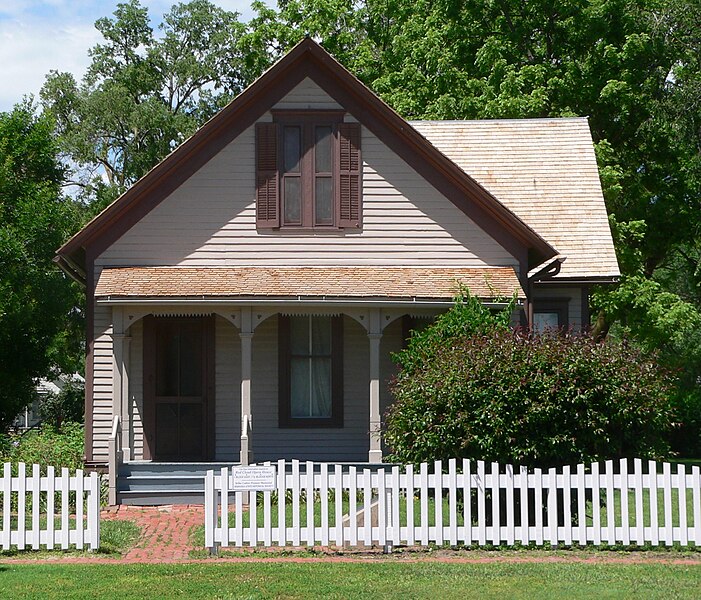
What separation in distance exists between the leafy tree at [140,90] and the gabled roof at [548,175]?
854 inches

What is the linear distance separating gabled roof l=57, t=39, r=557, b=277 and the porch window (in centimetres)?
301

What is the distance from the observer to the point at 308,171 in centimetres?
1902

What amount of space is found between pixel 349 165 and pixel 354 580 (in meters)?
9.74

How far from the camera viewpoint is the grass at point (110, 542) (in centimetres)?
1229

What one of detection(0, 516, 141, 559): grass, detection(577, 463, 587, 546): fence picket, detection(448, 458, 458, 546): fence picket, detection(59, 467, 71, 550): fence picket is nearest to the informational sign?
detection(0, 516, 141, 559): grass

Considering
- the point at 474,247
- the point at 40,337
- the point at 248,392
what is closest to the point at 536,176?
the point at 474,247

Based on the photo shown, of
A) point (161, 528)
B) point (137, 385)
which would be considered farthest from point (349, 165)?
point (161, 528)

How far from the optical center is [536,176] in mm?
22578

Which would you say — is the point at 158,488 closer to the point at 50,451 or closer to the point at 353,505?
the point at 50,451

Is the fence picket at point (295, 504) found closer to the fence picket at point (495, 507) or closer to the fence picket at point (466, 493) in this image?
the fence picket at point (466, 493)

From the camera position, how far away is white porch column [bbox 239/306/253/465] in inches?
689

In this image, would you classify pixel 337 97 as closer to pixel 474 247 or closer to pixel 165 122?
pixel 474 247

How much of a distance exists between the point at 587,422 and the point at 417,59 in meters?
20.2

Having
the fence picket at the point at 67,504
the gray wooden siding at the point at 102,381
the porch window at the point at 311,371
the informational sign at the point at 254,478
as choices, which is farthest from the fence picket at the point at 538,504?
the gray wooden siding at the point at 102,381
